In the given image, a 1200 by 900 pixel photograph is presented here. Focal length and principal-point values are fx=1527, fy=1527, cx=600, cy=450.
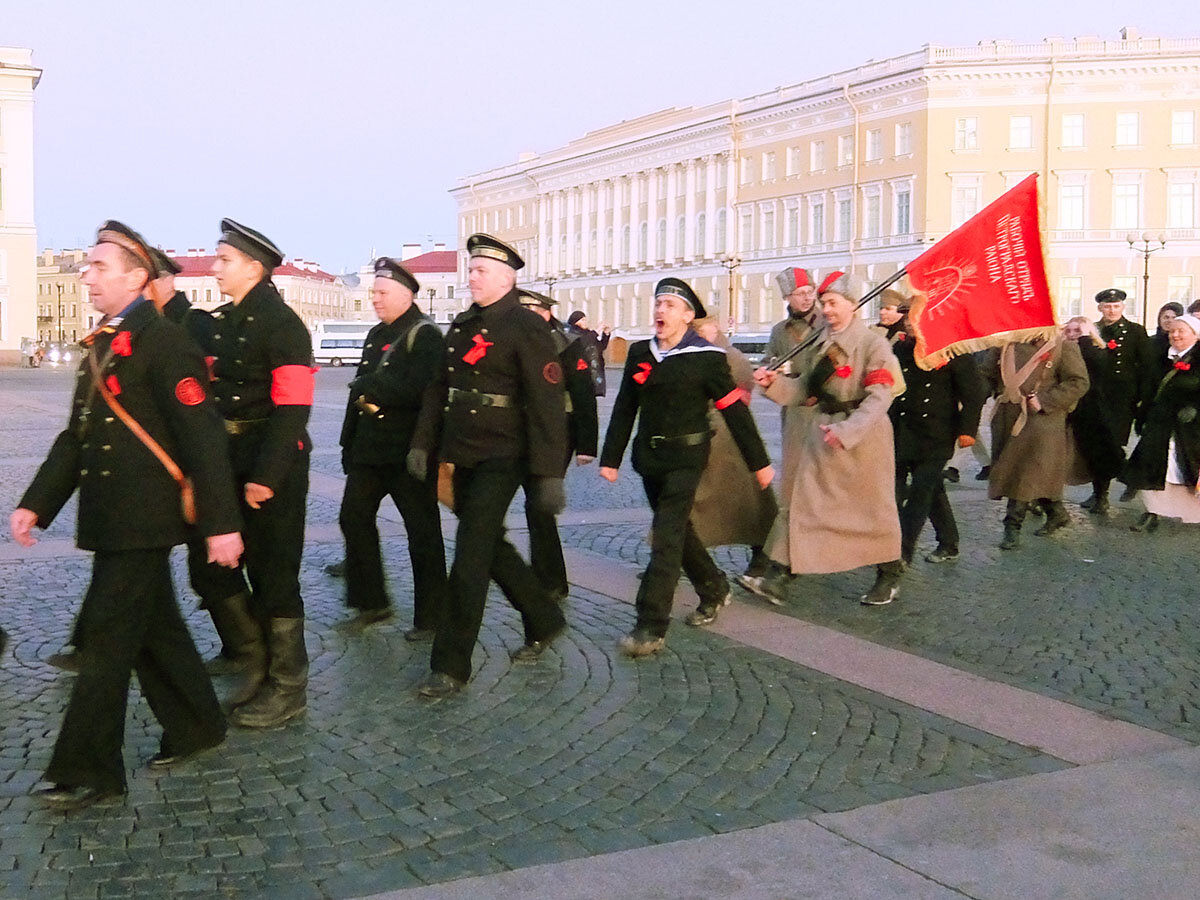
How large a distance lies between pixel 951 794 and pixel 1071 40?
2729 inches

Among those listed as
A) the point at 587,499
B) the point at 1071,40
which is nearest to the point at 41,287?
the point at 1071,40

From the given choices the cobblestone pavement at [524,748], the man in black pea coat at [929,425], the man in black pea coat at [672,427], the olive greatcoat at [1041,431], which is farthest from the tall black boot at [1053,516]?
the man in black pea coat at [672,427]

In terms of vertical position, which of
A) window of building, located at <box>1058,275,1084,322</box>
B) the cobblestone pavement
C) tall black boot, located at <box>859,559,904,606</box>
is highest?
window of building, located at <box>1058,275,1084,322</box>

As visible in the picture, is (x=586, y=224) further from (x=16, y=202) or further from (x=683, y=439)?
(x=683, y=439)

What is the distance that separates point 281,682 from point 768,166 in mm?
78446

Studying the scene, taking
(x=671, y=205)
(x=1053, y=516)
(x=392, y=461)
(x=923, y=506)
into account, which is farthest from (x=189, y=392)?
(x=671, y=205)

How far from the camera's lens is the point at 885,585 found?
7.50 m

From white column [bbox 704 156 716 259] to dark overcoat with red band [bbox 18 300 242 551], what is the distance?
274ft

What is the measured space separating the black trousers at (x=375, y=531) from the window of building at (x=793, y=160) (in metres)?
73.7

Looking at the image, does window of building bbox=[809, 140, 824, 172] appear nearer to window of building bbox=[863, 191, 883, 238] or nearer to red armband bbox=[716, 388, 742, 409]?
window of building bbox=[863, 191, 883, 238]

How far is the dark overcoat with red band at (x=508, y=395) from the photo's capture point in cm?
564

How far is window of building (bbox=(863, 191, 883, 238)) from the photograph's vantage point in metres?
72.8

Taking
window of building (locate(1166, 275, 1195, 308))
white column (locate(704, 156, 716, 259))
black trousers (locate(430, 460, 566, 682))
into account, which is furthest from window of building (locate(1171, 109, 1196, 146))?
black trousers (locate(430, 460, 566, 682))

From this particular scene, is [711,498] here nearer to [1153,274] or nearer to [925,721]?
[925,721]
